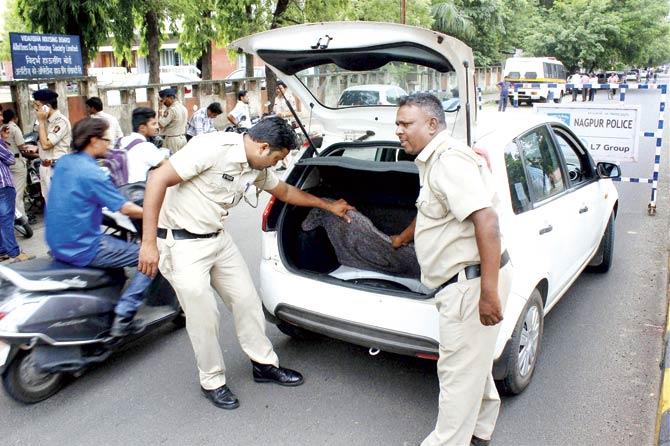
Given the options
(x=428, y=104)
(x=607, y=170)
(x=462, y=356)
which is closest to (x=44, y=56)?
(x=607, y=170)

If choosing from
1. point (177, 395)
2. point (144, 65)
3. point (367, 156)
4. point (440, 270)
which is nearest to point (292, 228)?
point (367, 156)

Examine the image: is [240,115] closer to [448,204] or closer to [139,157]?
[139,157]

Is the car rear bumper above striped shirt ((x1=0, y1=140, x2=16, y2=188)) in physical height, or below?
below

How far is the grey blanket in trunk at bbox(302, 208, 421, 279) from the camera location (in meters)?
4.02

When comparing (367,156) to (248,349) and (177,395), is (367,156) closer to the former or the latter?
(248,349)

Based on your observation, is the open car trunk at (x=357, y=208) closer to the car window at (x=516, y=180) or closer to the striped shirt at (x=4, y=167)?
the car window at (x=516, y=180)

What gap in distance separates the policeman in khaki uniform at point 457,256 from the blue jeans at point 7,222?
4532mm

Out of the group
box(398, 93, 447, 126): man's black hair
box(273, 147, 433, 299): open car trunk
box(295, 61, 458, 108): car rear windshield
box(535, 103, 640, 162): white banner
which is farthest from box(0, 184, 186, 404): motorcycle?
box(535, 103, 640, 162): white banner

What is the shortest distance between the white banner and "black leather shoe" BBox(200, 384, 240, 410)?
6.09 meters

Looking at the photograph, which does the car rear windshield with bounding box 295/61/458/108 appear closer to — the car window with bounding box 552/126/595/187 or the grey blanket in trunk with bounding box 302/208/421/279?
the grey blanket in trunk with bounding box 302/208/421/279

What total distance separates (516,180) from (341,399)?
5.30 feet

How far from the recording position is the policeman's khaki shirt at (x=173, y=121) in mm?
10273

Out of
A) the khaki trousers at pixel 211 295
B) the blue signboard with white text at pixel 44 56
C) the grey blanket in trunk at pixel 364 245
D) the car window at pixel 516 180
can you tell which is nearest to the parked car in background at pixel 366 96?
the grey blanket in trunk at pixel 364 245

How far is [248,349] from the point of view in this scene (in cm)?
363
